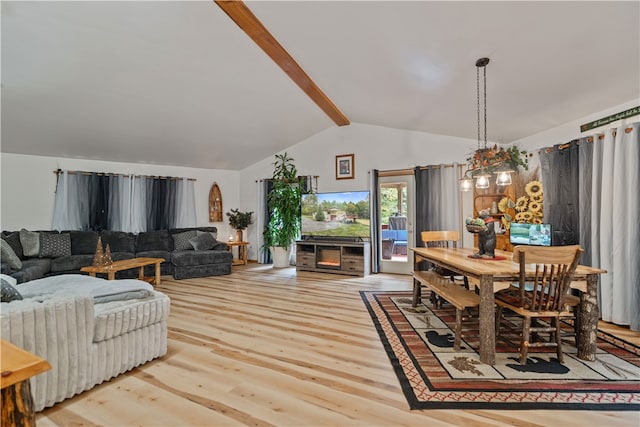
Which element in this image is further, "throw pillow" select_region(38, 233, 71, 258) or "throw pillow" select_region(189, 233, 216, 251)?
"throw pillow" select_region(189, 233, 216, 251)

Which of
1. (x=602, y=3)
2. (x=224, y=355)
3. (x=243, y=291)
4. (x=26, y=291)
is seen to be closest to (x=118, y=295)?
(x=26, y=291)

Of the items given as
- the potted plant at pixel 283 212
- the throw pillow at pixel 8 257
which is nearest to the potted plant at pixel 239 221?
the potted plant at pixel 283 212

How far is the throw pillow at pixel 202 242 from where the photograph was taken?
565 centimetres

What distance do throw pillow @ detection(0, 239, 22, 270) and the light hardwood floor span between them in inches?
92.8

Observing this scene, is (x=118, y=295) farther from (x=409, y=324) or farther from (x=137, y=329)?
(x=409, y=324)

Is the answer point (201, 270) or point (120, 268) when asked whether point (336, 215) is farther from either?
point (120, 268)

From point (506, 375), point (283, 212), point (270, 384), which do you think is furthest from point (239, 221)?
point (506, 375)

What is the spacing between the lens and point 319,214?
5777 millimetres

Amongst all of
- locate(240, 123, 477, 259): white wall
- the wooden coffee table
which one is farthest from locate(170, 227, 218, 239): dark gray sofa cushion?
the wooden coffee table

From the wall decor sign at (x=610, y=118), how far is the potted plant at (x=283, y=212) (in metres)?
4.37

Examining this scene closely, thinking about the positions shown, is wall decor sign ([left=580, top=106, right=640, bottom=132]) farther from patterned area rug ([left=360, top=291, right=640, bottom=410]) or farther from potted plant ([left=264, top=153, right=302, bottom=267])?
potted plant ([left=264, top=153, right=302, bottom=267])

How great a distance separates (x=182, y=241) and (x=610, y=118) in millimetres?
6402

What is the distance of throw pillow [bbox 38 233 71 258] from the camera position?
4562 mm

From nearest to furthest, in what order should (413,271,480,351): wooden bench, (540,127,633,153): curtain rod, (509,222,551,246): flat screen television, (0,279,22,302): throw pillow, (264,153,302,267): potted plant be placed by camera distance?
(0,279,22,302): throw pillow
(413,271,480,351): wooden bench
(540,127,633,153): curtain rod
(509,222,551,246): flat screen television
(264,153,302,267): potted plant
